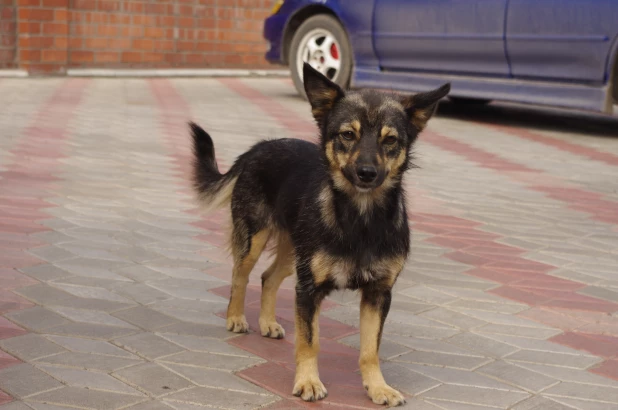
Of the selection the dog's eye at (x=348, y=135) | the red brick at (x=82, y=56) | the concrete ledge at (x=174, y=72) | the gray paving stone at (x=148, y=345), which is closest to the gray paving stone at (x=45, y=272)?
the gray paving stone at (x=148, y=345)

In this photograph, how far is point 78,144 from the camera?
923 centimetres

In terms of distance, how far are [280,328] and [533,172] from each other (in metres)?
4.99

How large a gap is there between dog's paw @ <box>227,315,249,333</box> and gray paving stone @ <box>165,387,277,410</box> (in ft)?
2.57

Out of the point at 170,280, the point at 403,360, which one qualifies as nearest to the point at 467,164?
the point at 170,280

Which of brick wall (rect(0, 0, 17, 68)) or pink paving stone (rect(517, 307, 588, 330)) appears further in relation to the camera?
brick wall (rect(0, 0, 17, 68))

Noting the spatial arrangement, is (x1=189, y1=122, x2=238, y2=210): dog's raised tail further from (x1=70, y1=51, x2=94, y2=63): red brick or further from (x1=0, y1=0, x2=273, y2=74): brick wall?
(x1=70, y1=51, x2=94, y2=63): red brick

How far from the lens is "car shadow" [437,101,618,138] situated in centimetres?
1194

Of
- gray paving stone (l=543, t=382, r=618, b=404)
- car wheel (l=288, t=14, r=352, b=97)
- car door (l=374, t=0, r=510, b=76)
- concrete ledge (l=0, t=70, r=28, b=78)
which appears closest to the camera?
gray paving stone (l=543, t=382, r=618, b=404)

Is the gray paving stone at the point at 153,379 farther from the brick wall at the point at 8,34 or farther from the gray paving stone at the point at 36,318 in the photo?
the brick wall at the point at 8,34

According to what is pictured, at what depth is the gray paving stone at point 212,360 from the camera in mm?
4012

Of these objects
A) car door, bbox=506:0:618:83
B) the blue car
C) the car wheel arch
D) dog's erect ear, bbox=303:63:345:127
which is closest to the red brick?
the blue car

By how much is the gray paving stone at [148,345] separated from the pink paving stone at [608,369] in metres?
1.79

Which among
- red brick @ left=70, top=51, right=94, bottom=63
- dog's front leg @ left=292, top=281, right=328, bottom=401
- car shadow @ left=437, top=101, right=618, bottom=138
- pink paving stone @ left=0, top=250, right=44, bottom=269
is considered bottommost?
red brick @ left=70, top=51, right=94, bottom=63

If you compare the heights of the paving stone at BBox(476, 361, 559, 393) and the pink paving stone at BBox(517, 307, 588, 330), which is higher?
the paving stone at BBox(476, 361, 559, 393)
